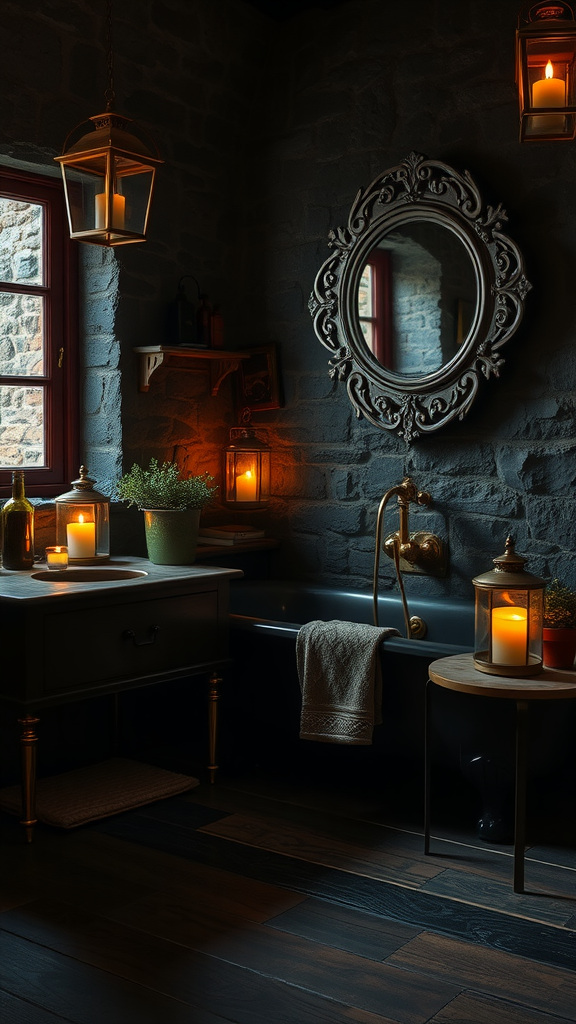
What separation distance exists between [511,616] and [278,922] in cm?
97

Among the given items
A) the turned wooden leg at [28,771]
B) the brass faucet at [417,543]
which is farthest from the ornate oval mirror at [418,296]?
the turned wooden leg at [28,771]

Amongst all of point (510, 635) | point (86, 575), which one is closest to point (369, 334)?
point (86, 575)

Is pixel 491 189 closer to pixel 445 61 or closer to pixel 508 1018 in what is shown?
pixel 445 61

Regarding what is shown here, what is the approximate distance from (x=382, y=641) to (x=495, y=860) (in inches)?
27.8

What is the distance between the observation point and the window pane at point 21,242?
372cm

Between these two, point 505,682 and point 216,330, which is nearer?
point 505,682

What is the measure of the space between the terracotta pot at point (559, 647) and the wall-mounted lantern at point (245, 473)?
1.74 m

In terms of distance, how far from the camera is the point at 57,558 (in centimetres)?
334

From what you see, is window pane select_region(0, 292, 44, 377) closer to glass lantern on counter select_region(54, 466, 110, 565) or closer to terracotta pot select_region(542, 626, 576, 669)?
glass lantern on counter select_region(54, 466, 110, 565)

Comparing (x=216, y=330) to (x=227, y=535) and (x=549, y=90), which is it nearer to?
(x=227, y=535)

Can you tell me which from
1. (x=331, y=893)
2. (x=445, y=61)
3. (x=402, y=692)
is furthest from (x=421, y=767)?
(x=445, y=61)

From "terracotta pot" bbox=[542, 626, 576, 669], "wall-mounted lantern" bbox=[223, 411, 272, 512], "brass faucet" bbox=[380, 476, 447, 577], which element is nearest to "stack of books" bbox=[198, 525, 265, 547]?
"wall-mounted lantern" bbox=[223, 411, 272, 512]

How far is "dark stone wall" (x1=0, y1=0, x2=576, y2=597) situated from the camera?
357cm

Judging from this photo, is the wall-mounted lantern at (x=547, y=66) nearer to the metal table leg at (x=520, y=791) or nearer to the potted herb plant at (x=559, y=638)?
the potted herb plant at (x=559, y=638)
